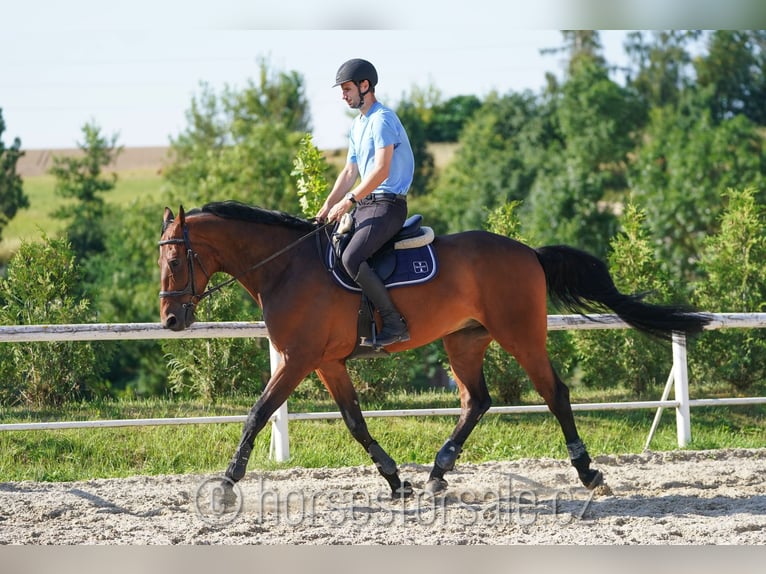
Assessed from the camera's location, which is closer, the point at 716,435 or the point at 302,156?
the point at 716,435

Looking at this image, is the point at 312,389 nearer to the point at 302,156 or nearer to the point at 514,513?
the point at 302,156

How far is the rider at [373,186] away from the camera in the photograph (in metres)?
5.82

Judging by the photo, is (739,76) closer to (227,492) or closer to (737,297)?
(737,297)

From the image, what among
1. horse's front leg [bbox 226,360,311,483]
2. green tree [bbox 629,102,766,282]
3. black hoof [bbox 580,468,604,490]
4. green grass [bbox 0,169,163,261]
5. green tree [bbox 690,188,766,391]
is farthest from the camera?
green grass [bbox 0,169,163,261]

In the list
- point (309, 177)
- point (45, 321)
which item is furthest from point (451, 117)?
point (45, 321)

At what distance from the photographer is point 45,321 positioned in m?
8.92

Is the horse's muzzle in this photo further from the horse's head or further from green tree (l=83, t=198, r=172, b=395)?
green tree (l=83, t=198, r=172, b=395)

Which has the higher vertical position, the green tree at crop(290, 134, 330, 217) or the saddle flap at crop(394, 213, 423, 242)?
the green tree at crop(290, 134, 330, 217)

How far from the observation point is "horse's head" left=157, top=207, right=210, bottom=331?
19.0ft

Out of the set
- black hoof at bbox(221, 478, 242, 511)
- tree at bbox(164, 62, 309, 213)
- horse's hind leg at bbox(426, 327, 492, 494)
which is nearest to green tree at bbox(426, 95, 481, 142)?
tree at bbox(164, 62, 309, 213)

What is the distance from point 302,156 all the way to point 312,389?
2798 millimetres

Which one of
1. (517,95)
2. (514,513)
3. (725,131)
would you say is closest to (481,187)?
(517,95)

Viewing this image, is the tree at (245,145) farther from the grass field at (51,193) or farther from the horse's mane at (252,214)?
the horse's mane at (252,214)

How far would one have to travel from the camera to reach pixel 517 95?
131 feet
